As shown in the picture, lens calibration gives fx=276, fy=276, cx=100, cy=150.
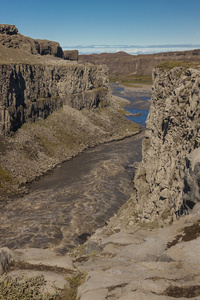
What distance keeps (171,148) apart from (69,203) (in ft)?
106

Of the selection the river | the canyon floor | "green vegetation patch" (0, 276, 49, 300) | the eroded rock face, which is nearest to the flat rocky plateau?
the canyon floor

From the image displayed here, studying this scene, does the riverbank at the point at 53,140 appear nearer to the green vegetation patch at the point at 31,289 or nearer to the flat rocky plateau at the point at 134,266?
the flat rocky plateau at the point at 134,266

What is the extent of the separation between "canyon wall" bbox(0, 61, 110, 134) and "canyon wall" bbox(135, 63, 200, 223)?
5257 centimetres

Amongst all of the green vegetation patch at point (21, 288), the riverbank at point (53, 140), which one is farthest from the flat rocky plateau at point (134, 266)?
the riverbank at point (53, 140)

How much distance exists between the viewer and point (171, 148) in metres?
31.6

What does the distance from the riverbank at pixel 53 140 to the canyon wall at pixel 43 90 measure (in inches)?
137

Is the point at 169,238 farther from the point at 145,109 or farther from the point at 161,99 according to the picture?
the point at 145,109

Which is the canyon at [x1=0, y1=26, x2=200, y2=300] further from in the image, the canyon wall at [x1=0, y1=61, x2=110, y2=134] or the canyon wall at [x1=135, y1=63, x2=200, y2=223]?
the canyon wall at [x1=0, y1=61, x2=110, y2=134]

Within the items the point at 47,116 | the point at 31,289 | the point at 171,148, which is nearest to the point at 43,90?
the point at 47,116

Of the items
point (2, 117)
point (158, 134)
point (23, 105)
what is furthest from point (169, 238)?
point (23, 105)

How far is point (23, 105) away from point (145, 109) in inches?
3727

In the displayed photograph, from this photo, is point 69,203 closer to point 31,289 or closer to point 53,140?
point 53,140

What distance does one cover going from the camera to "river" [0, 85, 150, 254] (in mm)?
46750

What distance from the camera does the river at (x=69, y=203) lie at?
153 feet
